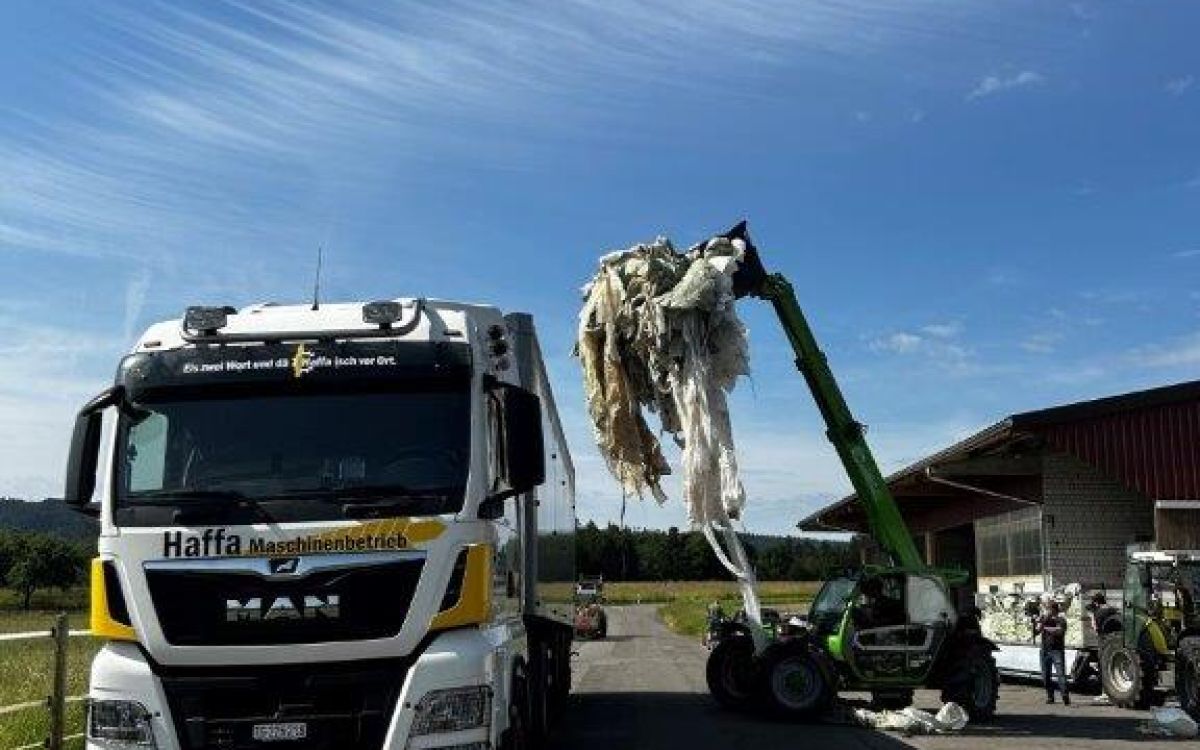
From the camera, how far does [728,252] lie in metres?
17.0

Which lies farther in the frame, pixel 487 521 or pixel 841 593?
pixel 841 593

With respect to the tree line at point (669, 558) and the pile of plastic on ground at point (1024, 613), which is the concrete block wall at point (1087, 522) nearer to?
the pile of plastic on ground at point (1024, 613)

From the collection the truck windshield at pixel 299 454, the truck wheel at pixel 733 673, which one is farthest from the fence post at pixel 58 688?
the truck wheel at pixel 733 673

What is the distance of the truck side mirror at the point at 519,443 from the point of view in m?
7.67

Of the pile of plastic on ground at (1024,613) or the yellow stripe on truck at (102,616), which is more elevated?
the yellow stripe on truck at (102,616)

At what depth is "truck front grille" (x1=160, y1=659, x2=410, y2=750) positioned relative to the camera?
7141 mm

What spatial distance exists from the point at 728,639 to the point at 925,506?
24.5 meters

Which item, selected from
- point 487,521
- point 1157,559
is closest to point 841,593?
point 1157,559

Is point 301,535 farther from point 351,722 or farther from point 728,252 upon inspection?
point 728,252

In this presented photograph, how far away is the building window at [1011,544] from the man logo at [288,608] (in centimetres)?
2298

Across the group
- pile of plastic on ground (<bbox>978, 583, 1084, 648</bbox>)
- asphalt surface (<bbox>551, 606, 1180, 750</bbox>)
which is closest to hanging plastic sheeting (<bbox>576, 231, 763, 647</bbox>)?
asphalt surface (<bbox>551, 606, 1180, 750</bbox>)

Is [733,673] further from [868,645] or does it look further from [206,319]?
[206,319]

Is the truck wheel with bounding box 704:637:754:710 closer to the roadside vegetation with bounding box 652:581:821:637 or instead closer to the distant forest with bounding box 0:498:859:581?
the roadside vegetation with bounding box 652:581:821:637

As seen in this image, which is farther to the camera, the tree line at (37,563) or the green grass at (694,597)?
the tree line at (37,563)
